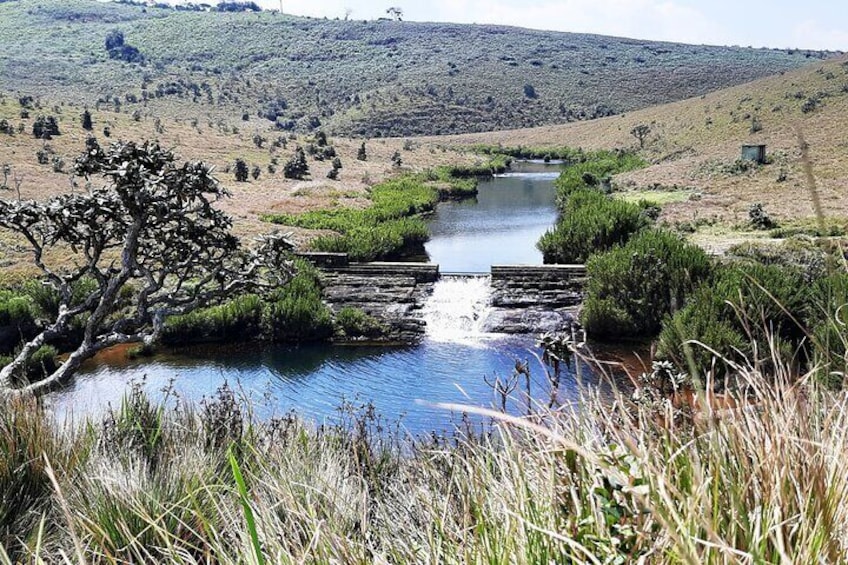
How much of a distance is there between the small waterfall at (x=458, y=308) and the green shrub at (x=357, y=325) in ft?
3.60

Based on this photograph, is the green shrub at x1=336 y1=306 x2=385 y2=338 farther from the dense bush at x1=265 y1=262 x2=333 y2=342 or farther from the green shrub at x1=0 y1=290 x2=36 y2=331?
the green shrub at x1=0 y1=290 x2=36 y2=331

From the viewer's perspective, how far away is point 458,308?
1773 centimetres

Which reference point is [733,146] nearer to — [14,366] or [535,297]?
[535,297]

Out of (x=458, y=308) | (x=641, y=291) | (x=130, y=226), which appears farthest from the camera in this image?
(x=458, y=308)

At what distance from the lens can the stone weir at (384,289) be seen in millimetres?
16562

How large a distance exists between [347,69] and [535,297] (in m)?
92.7

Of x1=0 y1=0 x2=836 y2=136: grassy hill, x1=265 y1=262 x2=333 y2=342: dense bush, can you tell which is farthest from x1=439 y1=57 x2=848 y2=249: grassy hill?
x1=0 y1=0 x2=836 y2=136: grassy hill

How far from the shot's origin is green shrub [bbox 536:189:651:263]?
66.4 ft

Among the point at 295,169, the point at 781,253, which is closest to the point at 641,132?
the point at 295,169

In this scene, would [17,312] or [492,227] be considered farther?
[492,227]

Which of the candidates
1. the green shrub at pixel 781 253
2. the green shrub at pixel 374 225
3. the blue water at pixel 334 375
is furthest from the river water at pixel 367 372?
the green shrub at pixel 781 253

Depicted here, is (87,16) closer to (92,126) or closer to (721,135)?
(92,126)

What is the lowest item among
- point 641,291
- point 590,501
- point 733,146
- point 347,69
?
point 641,291

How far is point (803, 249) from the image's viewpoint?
17922mm
